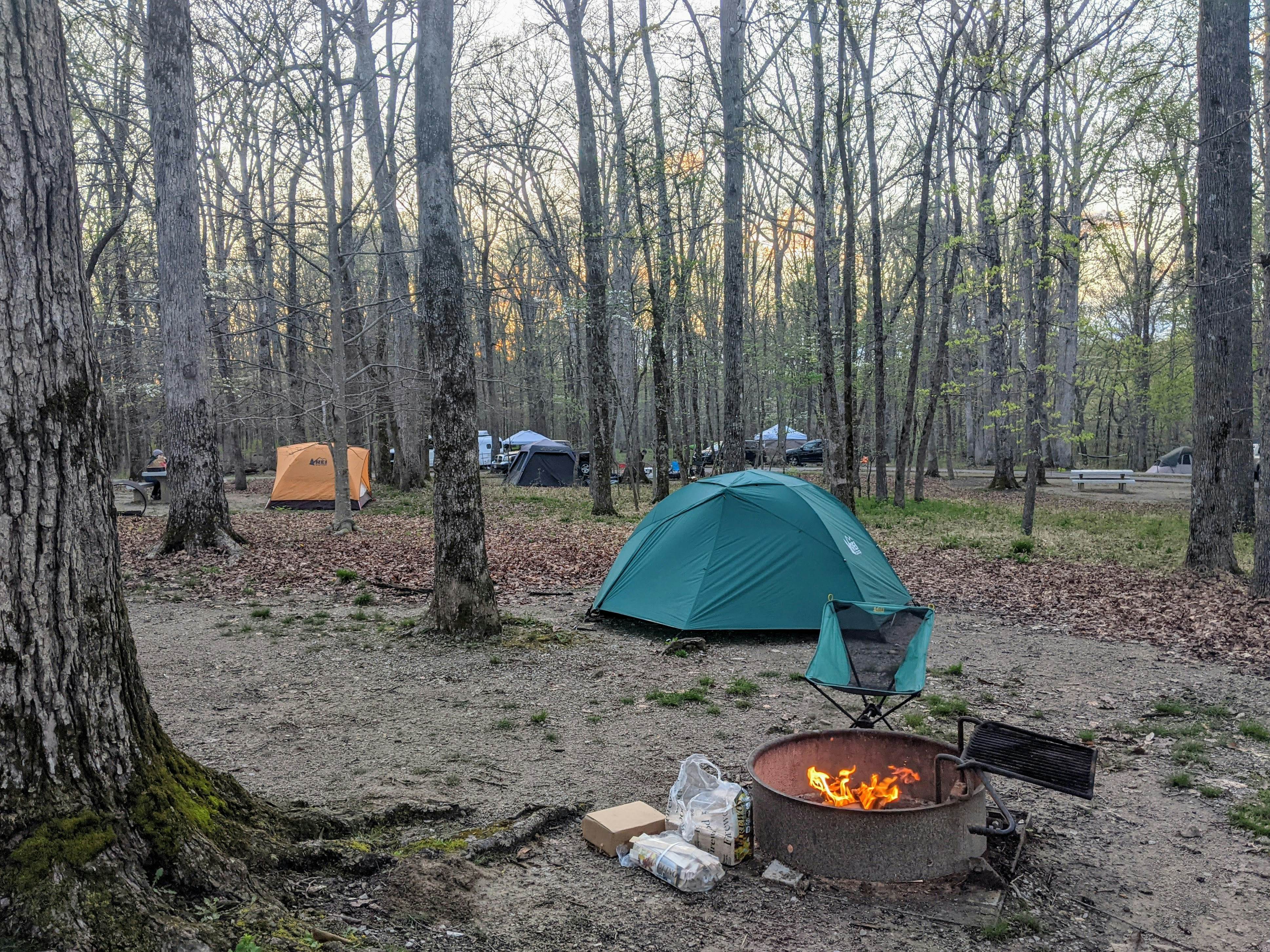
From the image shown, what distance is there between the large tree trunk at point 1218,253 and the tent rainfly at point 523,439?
23424 mm

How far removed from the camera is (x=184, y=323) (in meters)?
10.8

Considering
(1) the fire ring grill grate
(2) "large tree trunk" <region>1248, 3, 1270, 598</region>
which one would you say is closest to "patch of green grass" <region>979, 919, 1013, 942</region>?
(1) the fire ring grill grate

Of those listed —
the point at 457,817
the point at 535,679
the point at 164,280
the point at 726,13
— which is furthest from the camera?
the point at 726,13

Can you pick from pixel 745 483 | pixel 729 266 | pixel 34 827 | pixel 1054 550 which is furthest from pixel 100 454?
pixel 729 266

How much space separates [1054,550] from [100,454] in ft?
41.0

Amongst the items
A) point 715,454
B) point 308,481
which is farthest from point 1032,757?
point 715,454

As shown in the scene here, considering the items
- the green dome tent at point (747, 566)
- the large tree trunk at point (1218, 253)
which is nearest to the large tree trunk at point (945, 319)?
the large tree trunk at point (1218, 253)

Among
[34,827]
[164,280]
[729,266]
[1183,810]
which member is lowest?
[1183,810]

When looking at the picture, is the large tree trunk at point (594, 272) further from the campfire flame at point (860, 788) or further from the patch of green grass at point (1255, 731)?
the campfire flame at point (860, 788)

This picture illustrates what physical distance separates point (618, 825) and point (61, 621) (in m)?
2.30

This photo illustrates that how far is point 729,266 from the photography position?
1509 cm

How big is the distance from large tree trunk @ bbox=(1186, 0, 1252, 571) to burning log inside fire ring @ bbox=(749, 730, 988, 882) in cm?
747

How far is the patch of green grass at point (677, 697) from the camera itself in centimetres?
581

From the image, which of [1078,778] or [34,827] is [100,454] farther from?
[1078,778]
